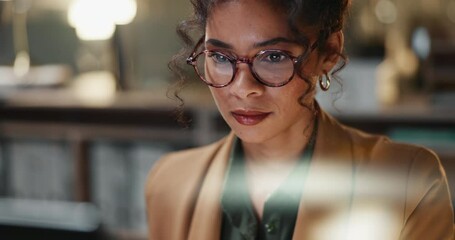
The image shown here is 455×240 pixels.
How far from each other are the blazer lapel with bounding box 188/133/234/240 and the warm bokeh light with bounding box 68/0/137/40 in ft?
8.58

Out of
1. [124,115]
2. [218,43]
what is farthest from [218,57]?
[124,115]

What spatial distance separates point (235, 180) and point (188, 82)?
22 centimetres

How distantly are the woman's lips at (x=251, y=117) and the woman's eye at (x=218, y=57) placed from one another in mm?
77

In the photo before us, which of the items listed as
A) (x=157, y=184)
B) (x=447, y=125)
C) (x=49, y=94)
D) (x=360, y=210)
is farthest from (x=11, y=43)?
(x=360, y=210)

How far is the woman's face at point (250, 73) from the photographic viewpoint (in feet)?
2.99

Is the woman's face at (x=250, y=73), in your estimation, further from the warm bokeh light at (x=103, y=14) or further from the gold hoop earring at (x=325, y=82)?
the warm bokeh light at (x=103, y=14)

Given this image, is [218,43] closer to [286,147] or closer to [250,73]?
[250,73]

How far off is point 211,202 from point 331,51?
34 centimetres

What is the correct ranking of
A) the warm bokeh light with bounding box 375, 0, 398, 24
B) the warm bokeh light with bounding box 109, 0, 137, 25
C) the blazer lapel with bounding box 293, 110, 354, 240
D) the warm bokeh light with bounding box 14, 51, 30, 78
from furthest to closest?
the warm bokeh light with bounding box 375, 0, 398, 24 < the warm bokeh light with bounding box 14, 51, 30, 78 < the warm bokeh light with bounding box 109, 0, 137, 25 < the blazer lapel with bounding box 293, 110, 354, 240

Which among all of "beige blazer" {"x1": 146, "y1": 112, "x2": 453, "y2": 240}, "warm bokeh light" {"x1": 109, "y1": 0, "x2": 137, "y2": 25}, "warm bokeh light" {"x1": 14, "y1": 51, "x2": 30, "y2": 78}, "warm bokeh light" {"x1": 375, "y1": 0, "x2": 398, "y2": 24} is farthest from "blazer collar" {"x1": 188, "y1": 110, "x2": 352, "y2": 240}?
"warm bokeh light" {"x1": 375, "y1": 0, "x2": 398, "y2": 24}

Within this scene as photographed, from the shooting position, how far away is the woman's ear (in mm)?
949

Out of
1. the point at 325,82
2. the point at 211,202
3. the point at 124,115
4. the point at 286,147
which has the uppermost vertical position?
the point at 325,82

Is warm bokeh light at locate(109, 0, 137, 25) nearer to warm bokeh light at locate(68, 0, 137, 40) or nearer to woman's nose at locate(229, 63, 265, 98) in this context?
warm bokeh light at locate(68, 0, 137, 40)

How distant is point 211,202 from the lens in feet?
3.70
